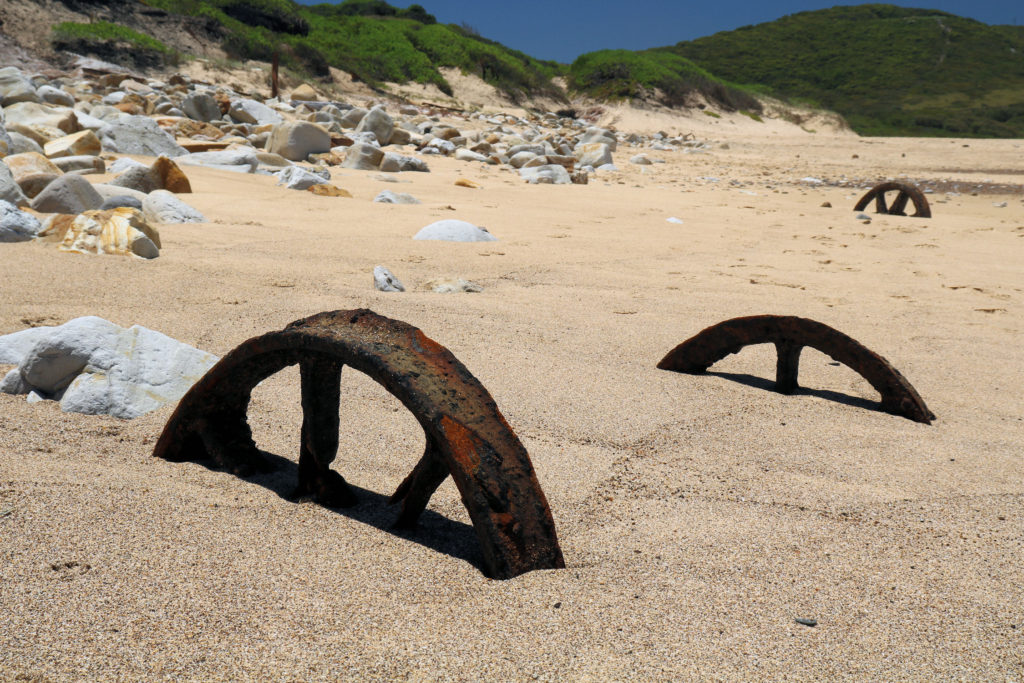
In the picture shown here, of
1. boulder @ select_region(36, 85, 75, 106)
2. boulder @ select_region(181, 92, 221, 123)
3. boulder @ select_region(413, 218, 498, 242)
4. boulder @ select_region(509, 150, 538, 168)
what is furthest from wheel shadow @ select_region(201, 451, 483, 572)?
boulder @ select_region(181, 92, 221, 123)

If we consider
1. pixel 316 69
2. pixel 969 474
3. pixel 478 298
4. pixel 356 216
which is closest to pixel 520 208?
pixel 356 216

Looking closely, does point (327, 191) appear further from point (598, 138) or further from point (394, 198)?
point (598, 138)

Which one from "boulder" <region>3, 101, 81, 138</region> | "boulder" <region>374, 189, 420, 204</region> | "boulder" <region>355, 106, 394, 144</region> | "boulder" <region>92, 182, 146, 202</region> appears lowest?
"boulder" <region>374, 189, 420, 204</region>

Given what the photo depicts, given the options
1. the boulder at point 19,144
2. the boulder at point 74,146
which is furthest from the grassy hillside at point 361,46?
the boulder at point 19,144

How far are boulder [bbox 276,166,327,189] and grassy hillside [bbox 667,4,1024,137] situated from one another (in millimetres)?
28871

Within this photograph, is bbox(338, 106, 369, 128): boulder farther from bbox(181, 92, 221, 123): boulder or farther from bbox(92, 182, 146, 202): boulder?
bbox(92, 182, 146, 202): boulder

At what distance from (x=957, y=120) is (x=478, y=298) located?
3767 cm

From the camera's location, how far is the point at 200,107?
11.5 metres

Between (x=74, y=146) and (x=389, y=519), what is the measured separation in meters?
6.36

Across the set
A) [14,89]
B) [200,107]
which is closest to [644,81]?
[200,107]

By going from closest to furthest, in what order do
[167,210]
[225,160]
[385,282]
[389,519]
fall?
[389,519] < [385,282] < [167,210] < [225,160]

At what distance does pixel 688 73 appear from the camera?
3136cm

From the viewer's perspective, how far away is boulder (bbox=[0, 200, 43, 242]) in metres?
3.78

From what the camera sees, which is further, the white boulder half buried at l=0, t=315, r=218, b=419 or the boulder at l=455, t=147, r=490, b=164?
the boulder at l=455, t=147, r=490, b=164
